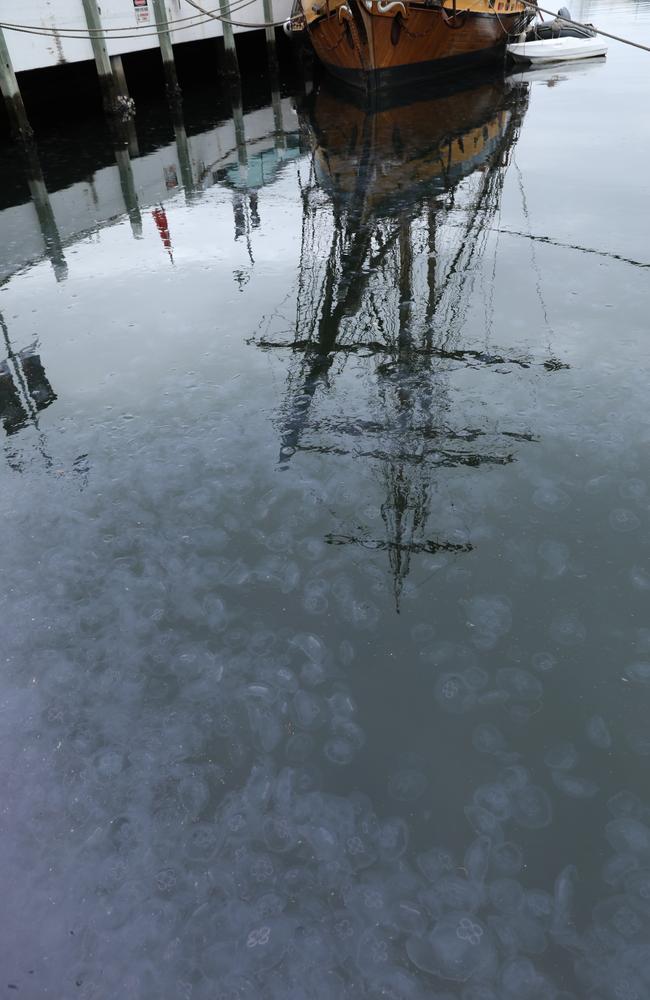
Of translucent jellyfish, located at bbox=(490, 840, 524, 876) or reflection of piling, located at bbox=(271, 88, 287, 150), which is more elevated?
reflection of piling, located at bbox=(271, 88, 287, 150)

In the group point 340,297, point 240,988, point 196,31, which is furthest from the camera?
point 196,31

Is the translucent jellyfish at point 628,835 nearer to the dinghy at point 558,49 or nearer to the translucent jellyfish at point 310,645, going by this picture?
the translucent jellyfish at point 310,645

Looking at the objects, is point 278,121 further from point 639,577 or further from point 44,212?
point 639,577

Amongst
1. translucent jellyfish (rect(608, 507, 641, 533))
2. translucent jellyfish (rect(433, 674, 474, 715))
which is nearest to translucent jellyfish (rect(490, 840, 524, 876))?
translucent jellyfish (rect(433, 674, 474, 715))

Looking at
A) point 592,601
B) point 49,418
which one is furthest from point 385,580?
point 49,418

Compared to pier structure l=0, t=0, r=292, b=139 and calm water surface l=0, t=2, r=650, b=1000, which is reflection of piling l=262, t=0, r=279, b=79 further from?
calm water surface l=0, t=2, r=650, b=1000

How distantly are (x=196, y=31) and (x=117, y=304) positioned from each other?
1688 centimetres

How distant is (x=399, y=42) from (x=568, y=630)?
18934mm

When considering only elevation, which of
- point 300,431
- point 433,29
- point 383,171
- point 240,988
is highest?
point 433,29

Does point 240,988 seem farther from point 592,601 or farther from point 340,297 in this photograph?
→ point 340,297

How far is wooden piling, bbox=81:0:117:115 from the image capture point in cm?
1561

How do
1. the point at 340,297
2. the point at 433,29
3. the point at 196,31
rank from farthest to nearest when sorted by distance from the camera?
the point at 196,31
the point at 433,29
the point at 340,297

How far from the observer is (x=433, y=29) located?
720 inches

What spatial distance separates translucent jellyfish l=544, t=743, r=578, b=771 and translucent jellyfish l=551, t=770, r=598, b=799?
0.03 m
